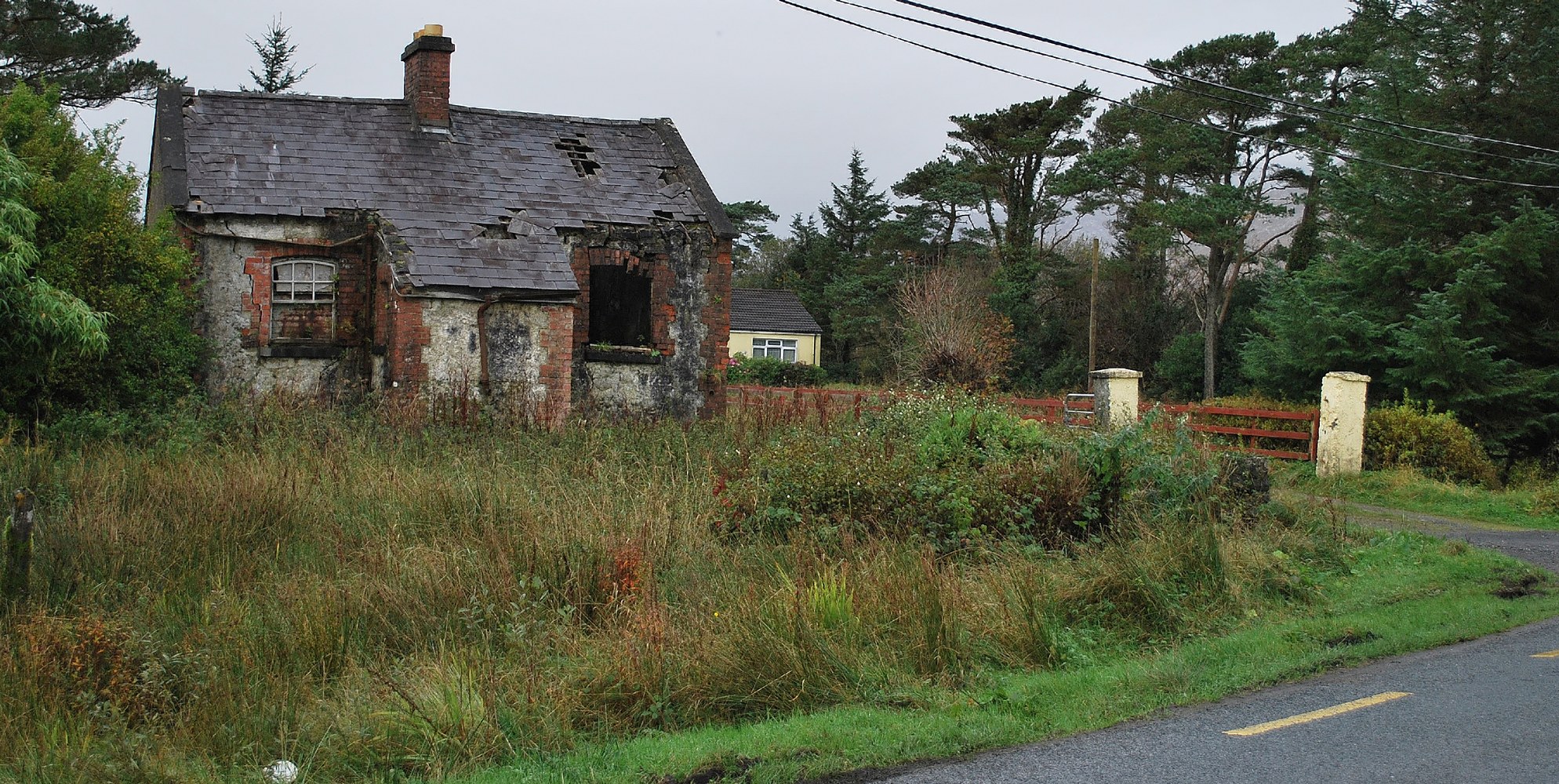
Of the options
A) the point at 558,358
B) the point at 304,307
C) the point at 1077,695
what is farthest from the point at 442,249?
the point at 1077,695

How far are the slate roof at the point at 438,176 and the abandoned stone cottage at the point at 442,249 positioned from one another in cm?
4

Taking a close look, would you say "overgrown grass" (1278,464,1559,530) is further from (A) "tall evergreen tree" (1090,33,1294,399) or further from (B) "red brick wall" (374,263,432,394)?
(A) "tall evergreen tree" (1090,33,1294,399)

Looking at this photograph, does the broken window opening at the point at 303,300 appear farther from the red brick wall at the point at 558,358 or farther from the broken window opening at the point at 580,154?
the broken window opening at the point at 580,154

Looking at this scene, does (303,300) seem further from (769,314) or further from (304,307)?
(769,314)

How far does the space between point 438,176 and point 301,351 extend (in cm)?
368

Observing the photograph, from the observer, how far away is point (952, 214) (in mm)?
49906

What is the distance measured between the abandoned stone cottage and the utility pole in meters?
21.3

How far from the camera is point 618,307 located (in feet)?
68.0

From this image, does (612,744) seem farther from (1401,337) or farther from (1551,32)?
(1551,32)

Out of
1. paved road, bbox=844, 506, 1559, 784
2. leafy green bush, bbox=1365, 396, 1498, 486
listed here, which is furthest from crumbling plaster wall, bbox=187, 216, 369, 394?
leafy green bush, bbox=1365, 396, 1498, 486

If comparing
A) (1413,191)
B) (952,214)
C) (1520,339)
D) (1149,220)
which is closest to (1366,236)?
(1413,191)

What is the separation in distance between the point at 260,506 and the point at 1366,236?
72.0 feet

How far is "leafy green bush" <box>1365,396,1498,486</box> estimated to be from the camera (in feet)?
59.9

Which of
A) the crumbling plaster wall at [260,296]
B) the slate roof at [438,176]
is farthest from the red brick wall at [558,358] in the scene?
the crumbling plaster wall at [260,296]
